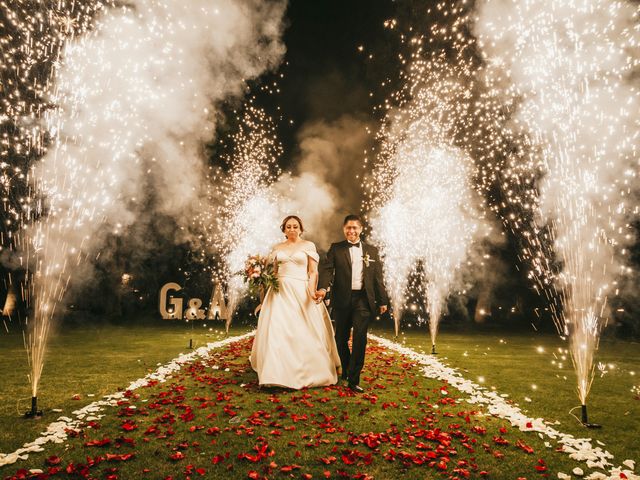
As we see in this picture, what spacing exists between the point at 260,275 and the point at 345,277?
1.57 m

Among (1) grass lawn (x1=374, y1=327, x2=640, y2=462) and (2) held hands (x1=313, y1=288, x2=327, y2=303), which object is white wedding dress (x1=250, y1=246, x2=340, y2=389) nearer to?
(2) held hands (x1=313, y1=288, x2=327, y2=303)

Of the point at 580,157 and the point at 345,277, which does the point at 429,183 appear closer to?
the point at 580,157

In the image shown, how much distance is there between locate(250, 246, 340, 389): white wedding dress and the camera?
7.18 metres

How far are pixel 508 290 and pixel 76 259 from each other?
102 ft

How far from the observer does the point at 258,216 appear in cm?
2236

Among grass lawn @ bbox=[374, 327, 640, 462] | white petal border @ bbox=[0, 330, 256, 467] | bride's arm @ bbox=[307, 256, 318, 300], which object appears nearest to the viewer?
white petal border @ bbox=[0, 330, 256, 467]

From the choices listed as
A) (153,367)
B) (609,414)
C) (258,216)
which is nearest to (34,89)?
(258,216)

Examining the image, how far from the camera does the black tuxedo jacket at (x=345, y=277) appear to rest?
7512 mm

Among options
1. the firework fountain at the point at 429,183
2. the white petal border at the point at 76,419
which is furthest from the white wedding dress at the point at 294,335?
the firework fountain at the point at 429,183

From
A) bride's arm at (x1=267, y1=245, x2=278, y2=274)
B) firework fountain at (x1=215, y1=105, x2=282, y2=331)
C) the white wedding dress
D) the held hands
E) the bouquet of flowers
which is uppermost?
firework fountain at (x1=215, y1=105, x2=282, y2=331)

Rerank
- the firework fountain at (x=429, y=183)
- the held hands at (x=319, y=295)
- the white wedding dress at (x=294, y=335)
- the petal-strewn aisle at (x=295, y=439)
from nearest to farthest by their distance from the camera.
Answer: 1. the petal-strewn aisle at (x=295, y=439)
2. the white wedding dress at (x=294, y=335)
3. the held hands at (x=319, y=295)
4. the firework fountain at (x=429, y=183)

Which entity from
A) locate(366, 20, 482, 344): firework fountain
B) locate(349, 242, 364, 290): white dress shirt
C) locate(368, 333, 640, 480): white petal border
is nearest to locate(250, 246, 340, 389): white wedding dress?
locate(349, 242, 364, 290): white dress shirt

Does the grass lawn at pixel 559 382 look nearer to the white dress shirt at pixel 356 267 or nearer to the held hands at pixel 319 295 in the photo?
the white dress shirt at pixel 356 267

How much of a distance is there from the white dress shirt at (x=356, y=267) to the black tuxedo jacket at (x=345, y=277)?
0.22 ft
